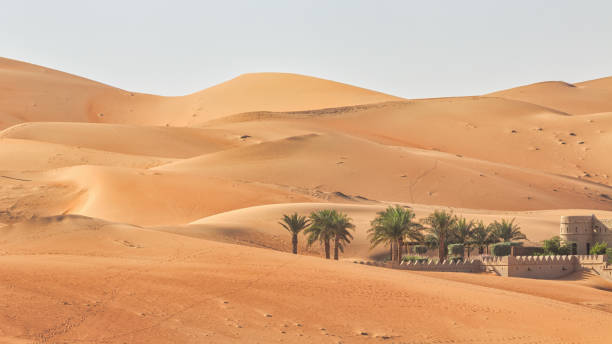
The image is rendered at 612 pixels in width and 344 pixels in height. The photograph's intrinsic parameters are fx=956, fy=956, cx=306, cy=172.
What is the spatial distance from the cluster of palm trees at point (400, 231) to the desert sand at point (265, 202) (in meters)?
2.44

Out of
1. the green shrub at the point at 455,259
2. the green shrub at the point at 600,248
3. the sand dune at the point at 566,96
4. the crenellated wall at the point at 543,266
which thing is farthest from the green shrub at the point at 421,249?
the sand dune at the point at 566,96

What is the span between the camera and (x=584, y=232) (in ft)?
169

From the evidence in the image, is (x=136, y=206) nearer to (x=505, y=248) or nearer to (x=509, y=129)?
(x=505, y=248)

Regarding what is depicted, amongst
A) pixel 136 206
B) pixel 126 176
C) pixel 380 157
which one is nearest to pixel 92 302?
pixel 136 206

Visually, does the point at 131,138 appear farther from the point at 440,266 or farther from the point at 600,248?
the point at 600,248

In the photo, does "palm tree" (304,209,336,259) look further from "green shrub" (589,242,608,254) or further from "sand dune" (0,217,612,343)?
"sand dune" (0,217,612,343)

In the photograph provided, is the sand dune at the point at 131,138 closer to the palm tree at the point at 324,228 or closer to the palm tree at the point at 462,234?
the palm tree at the point at 462,234

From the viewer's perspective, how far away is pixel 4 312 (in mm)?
22234

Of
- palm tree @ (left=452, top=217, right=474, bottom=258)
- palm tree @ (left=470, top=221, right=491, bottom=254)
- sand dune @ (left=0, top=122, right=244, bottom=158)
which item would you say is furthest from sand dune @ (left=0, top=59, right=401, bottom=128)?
palm tree @ (left=452, top=217, right=474, bottom=258)

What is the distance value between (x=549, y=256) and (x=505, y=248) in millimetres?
3654

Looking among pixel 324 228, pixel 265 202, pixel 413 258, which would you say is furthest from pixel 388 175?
pixel 324 228

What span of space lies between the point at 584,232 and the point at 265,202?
24117mm

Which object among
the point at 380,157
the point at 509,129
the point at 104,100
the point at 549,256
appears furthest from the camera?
the point at 104,100

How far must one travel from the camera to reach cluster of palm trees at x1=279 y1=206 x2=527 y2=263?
48.0 metres
